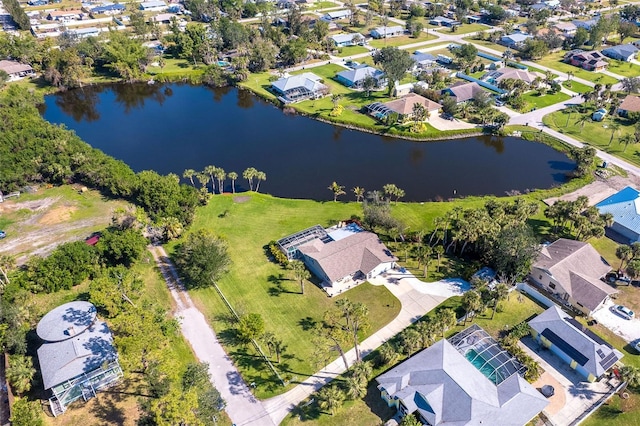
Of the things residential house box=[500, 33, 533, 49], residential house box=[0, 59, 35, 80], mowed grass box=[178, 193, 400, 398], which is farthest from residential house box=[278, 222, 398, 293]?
residential house box=[500, 33, 533, 49]

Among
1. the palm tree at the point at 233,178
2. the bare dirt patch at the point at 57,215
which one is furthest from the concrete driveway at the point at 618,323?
the bare dirt patch at the point at 57,215

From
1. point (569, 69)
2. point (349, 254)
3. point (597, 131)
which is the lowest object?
point (349, 254)

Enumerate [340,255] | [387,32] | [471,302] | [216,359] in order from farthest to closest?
[387,32]
[340,255]
[471,302]
[216,359]

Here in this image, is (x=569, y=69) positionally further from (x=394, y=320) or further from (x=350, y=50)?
(x=394, y=320)

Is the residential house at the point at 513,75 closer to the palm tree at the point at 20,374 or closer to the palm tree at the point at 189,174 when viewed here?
the palm tree at the point at 189,174

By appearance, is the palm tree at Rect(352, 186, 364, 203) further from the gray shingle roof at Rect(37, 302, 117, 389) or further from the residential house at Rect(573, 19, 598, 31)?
the residential house at Rect(573, 19, 598, 31)

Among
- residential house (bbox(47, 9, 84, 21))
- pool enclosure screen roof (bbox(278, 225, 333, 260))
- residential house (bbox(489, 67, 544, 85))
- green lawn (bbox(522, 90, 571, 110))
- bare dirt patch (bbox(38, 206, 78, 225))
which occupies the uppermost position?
residential house (bbox(47, 9, 84, 21))

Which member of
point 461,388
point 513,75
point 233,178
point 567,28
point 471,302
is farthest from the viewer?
point 567,28

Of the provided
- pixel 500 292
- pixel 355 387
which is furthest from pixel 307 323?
pixel 500 292
